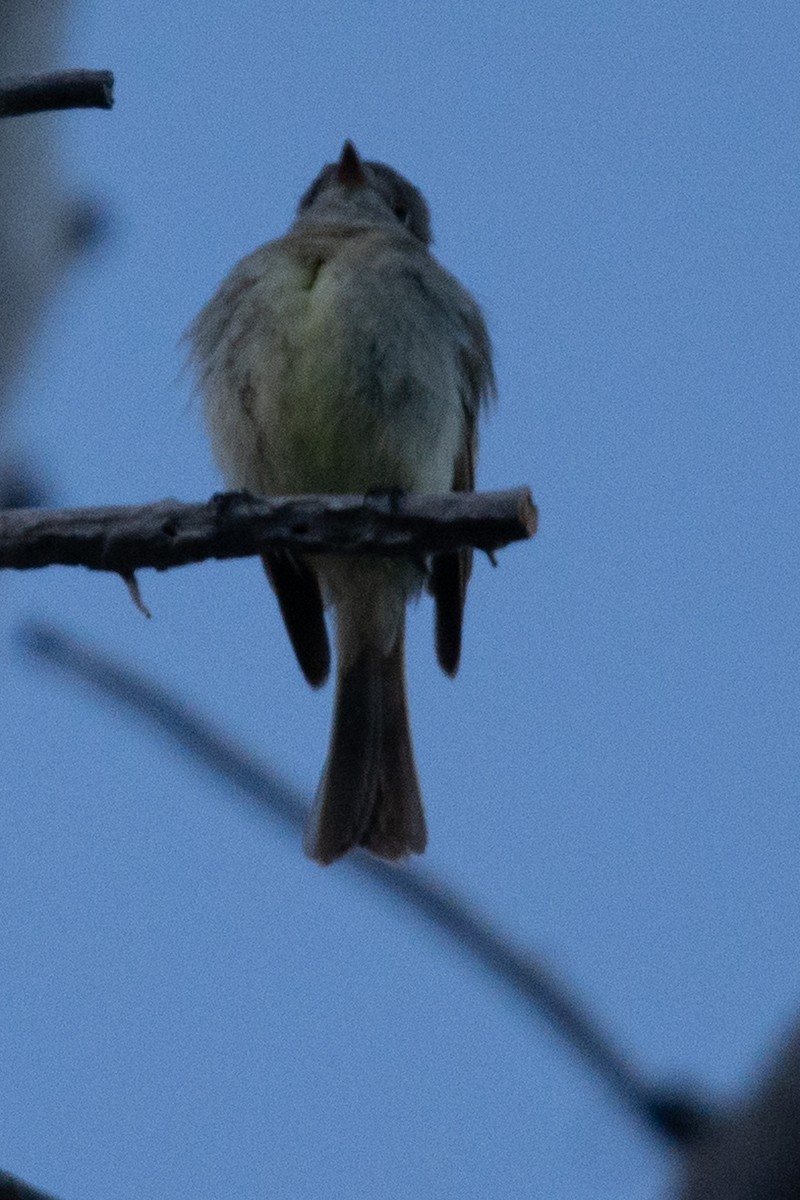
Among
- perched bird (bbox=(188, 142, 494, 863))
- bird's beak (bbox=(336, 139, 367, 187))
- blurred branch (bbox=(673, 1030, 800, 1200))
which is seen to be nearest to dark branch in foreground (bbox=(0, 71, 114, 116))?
blurred branch (bbox=(673, 1030, 800, 1200))

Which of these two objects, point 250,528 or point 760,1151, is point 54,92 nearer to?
point 250,528

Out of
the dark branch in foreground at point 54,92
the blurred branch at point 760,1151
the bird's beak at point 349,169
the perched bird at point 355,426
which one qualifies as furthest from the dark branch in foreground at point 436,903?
the bird's beak at point 349,169

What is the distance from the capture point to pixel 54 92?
2.20 metres

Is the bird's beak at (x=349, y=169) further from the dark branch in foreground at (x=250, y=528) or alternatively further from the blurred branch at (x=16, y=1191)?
the blurred branch at (x=16, y=1191)

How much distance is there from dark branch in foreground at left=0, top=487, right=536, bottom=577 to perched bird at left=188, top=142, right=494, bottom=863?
3.97ft

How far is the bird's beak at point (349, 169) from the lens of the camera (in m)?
5.45

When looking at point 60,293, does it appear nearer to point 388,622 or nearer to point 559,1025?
point 559,1025

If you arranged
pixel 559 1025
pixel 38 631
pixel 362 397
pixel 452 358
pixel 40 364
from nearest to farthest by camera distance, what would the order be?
1. pixel 559 1025
2. pixel 40 364
3. pixel 38 631
4. pixel 362 397
5. pixel 452 358

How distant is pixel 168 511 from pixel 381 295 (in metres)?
1.54

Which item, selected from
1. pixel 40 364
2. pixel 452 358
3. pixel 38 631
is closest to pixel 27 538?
pixel 38 631

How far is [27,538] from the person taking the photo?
2773mm

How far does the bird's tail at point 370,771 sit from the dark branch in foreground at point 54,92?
223cm

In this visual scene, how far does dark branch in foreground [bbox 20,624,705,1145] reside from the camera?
1320 mm

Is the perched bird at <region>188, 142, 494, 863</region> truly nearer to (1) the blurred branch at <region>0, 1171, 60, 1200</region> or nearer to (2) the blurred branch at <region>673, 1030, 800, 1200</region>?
(1) the blurred branch at <region>0, 1171, 60, 1200</region>
